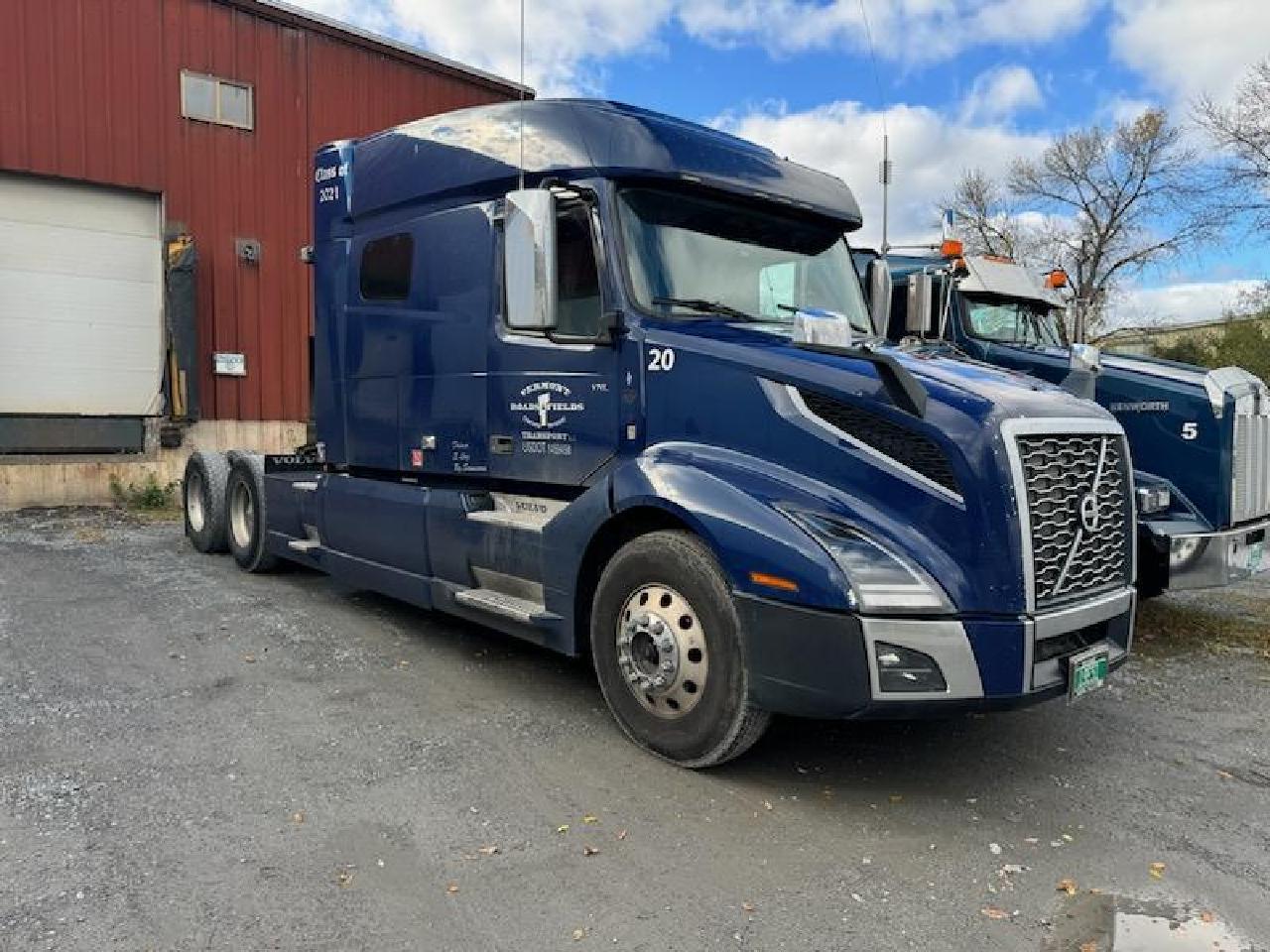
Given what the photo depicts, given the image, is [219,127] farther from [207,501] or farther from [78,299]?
[207,501]

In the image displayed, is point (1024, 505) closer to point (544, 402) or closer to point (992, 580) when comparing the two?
point (992, 580)

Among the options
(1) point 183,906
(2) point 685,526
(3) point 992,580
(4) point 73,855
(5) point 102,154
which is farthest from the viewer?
(5) point 102,154

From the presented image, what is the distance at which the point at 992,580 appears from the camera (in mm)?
3504

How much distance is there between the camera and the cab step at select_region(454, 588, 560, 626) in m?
4.76

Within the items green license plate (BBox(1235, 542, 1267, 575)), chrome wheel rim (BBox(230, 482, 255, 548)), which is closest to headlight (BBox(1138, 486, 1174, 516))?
green license plate (BBox(1235, 542, 1267, 575))

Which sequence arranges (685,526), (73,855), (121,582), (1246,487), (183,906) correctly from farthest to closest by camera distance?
(121,582) → (1246,487) → (685,526) → (73,855) → (183,906)

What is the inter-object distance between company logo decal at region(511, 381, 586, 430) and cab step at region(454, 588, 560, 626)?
0.93 meters

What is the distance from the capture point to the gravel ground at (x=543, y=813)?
9.69 feet

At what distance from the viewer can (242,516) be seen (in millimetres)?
8594

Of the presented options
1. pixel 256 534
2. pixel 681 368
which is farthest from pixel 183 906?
pixel 256 534

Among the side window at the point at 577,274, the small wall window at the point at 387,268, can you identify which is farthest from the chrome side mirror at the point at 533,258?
the small wall window at the point at 387,268

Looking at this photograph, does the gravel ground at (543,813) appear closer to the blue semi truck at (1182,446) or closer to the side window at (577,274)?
the blue semi truck at (1182,446)

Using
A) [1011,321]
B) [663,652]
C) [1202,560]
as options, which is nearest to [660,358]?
[663,652]

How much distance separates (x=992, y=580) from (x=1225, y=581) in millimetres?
3530
